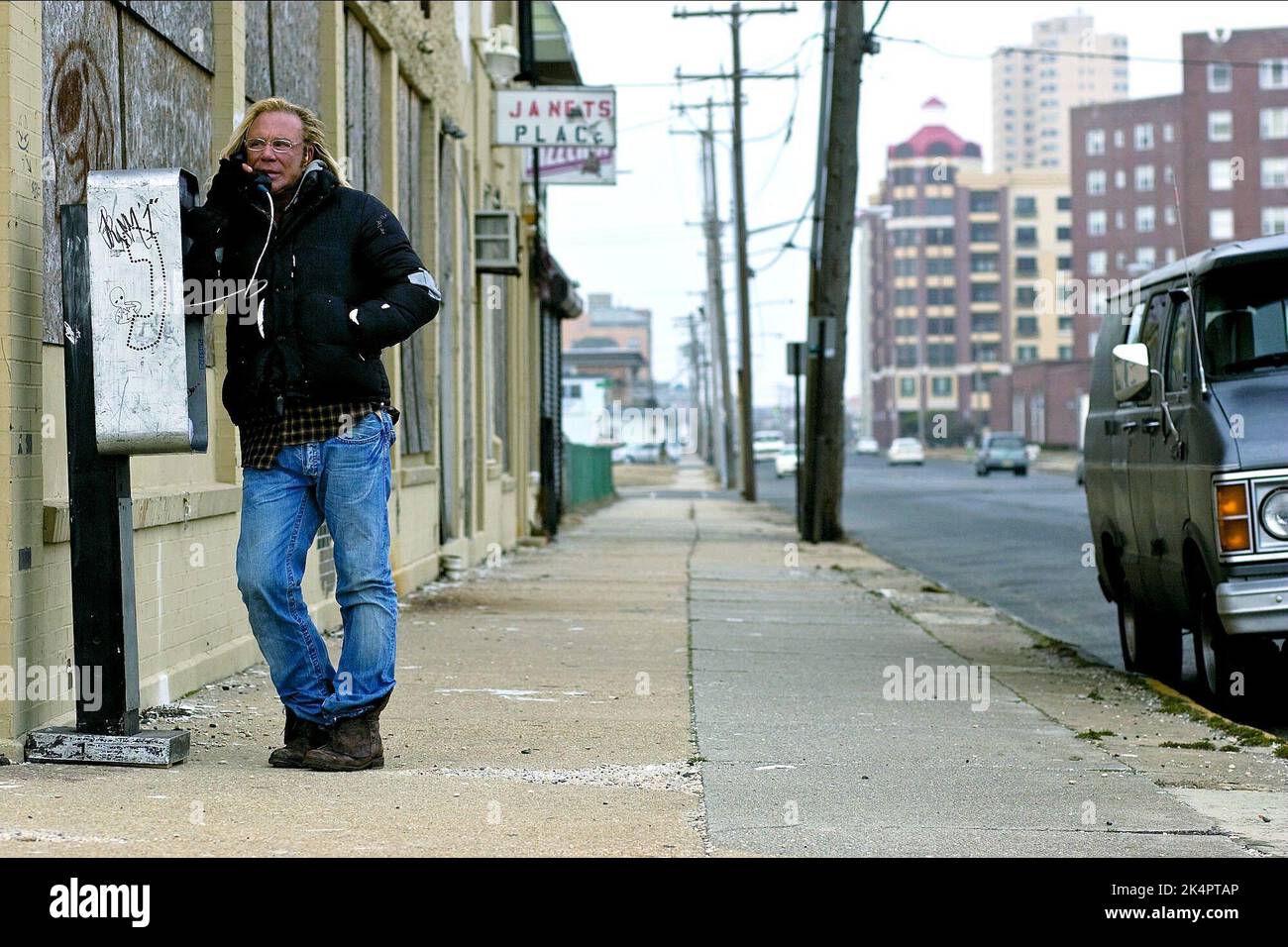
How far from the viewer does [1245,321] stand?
824cm

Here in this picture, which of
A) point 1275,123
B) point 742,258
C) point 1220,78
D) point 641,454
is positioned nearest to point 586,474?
point 742,258

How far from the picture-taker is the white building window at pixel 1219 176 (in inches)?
3962

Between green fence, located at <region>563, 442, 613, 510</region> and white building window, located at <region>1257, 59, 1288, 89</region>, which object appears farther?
white building window, located at <region>1257, 59, 1288, 89</region>

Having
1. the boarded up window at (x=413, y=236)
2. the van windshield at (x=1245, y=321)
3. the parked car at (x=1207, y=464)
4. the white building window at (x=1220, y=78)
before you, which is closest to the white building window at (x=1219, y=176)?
the white building window at (x=1220, y=78)

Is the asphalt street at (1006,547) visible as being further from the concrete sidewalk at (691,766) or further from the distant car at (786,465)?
the distant car at (786,465)

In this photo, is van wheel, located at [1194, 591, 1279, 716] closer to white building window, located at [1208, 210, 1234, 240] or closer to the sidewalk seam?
the sidewalk seam

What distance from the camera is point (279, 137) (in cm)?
579

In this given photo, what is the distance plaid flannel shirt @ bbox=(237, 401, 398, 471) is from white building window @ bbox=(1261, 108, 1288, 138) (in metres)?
102

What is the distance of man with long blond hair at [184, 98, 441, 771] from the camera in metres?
5.72

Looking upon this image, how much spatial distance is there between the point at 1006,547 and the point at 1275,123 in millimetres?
86405

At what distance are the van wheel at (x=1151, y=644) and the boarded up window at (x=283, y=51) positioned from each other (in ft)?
18.7

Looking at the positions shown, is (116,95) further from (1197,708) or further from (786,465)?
(786,465)

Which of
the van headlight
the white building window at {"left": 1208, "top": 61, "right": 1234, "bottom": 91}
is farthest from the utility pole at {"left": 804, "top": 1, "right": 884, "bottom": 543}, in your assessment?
the white building window at {"left": 1208, "top": 61, "right": 1234, "bottom": 91}
